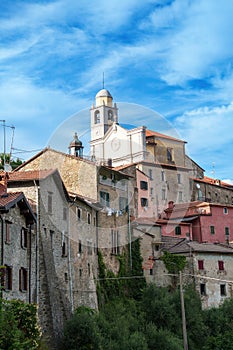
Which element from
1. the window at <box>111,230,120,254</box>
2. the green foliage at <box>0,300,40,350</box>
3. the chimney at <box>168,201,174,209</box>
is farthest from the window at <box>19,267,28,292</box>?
the chimney at <box>168,201,174,209</box>

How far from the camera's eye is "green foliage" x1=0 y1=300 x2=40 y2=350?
27.0 metres

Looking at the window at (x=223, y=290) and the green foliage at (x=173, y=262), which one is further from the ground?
the green foliage at (x=173, y=262)

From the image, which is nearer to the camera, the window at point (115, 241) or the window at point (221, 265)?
the window at point (115, 241)

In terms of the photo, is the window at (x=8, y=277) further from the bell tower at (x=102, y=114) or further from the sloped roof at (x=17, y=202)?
the bell tower at (x=102, y=114)

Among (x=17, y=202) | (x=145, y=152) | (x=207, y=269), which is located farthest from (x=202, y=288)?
(x=17, y=202)

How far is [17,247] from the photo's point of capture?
3825 cm

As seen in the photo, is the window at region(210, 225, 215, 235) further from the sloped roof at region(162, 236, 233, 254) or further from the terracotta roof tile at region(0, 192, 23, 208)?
the terracotta roof tile at region(0, 192, 23, 208)

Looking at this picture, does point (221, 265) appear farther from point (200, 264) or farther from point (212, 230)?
point (212, 230)

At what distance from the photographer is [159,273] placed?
2432 inches

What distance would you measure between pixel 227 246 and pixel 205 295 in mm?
8212

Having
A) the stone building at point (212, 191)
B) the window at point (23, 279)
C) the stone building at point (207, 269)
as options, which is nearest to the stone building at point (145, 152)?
the stone building at point (212, 191)

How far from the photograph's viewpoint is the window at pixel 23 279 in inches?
1512

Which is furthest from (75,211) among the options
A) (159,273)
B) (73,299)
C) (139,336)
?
(159,273)

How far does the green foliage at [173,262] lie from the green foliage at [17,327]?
1300 inches
